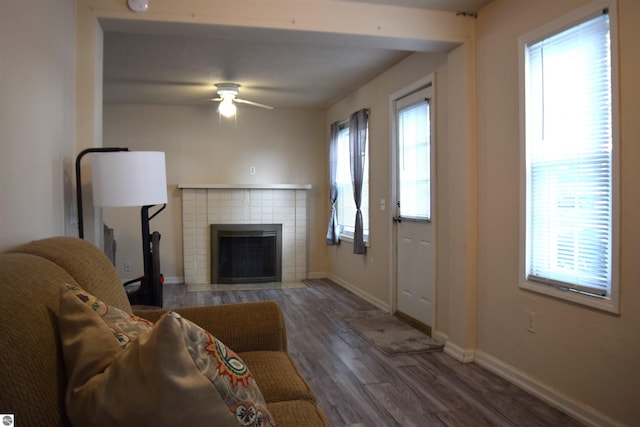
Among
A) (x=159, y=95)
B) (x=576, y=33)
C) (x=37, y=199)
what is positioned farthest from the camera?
(x=159, y=95)

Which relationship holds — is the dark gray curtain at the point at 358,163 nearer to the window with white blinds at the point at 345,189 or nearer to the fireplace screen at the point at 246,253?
the window with white blinds at the point at 345,189

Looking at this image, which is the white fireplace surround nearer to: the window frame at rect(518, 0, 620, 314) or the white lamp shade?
the white lamp shade

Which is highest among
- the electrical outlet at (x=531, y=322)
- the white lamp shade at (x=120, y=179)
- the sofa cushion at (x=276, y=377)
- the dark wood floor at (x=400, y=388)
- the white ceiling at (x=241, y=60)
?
the white ceiling at (x=241, y=60)

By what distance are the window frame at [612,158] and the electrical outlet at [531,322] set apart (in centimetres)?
15

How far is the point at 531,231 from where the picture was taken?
2.90 metres

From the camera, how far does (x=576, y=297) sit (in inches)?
101

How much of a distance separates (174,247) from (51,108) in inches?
176

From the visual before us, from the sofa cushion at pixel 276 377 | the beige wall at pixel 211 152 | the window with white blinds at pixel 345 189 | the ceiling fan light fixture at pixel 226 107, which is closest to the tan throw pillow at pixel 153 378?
the sofa cushion at pixel 276 377

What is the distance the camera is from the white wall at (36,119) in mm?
1811

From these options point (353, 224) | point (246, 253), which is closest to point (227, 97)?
point (353, 224)

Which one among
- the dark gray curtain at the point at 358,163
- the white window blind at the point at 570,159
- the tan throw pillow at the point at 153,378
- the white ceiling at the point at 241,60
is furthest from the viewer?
the dark gray curtain at the point at 358,163

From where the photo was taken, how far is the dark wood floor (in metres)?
2.56

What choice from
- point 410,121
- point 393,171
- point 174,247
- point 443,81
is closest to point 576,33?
point 443,81

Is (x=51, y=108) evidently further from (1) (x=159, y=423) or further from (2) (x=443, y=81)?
(2) (x=443, y=81)
